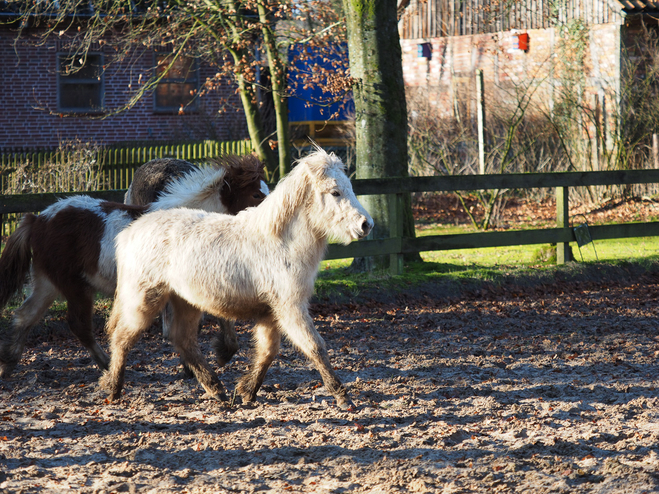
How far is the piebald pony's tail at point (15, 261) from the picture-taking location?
5.54 m

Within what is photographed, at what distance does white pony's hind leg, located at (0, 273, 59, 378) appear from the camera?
536 cm

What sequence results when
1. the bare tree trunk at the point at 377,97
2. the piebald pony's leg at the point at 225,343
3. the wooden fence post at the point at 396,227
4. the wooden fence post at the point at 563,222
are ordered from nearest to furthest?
the piebald pony's leg at the point at 225,343 → the wooden fence post at the point at 396,227 → the bare tree trunk at the point at 377,97 → the wooden fence post at the point at 563,222

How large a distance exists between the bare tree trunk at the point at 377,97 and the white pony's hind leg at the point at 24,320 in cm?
449

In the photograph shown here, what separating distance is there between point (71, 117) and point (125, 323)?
1633cm

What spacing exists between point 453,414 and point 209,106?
17015mm

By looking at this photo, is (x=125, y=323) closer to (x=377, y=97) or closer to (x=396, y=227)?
(x=396, y=227)

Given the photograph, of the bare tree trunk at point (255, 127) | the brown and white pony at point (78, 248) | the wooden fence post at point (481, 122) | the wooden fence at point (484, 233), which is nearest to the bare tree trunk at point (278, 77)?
the bare tree trunk at point (255, 127)

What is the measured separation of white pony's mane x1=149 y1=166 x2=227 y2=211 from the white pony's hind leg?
3.46 ft

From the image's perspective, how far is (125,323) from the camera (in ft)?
15.7

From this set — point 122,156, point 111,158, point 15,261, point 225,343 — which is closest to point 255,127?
point 122,156

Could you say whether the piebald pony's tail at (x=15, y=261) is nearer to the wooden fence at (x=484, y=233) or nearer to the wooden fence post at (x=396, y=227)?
the wooden fence at (x=484, y=233)

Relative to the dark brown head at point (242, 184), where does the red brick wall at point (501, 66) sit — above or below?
above

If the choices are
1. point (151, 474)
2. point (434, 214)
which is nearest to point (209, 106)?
point (434, 214)

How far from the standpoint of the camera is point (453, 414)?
14.7 ft
